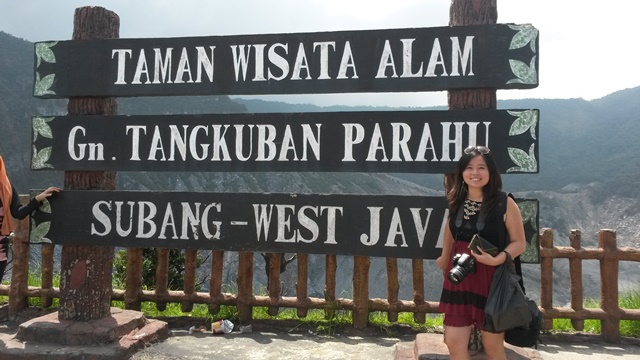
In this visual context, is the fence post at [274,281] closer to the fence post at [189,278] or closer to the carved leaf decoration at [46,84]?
the fence post at [189,278]

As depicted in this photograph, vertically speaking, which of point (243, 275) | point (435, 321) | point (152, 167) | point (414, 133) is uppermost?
point (414, 133)

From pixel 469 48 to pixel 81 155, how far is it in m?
3.29

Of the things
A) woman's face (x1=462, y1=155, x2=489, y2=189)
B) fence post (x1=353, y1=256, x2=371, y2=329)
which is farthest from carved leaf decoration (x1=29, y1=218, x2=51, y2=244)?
woman's face (x1=462, y1=155, x2=489, y2=189)

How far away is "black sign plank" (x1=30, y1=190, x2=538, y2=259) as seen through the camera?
3.70 metres

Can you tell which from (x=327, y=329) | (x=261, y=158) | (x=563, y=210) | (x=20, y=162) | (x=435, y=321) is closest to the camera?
(x=261, y=158)

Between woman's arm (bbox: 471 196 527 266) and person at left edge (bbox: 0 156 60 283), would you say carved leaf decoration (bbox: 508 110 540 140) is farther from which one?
person at left edge (bbox: 0 156 60 283)

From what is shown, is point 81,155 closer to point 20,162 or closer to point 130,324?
point 130,324

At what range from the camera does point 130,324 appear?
4172 mm

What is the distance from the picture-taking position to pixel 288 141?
389cm

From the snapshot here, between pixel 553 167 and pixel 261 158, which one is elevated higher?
pixel 553 167

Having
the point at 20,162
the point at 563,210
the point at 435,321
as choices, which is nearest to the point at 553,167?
the point at 563,210

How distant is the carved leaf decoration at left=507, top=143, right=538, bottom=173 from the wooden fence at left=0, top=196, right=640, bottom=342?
62.4 inches

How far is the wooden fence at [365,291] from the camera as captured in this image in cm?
491

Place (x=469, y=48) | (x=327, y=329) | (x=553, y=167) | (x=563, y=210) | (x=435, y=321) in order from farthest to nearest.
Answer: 1. (x=553, y=167)
2. (x=563, y=210)
3. (x=435, y=321)
4. (x=327, y=329)
5. (x=469, y=48)
